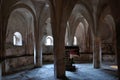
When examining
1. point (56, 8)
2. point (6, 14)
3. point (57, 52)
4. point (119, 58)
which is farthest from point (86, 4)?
point (119, 58)

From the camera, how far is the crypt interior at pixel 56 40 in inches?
336

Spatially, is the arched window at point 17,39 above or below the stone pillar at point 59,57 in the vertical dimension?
above

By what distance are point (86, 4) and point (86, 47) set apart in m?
9.40

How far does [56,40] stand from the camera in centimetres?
866

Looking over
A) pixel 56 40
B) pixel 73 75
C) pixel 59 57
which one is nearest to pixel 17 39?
pixel 56 40

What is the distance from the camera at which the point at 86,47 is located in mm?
20453

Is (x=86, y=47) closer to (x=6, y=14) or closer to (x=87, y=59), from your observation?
(x=87, y=59)

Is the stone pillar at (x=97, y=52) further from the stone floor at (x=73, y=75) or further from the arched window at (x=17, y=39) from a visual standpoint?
the arched window at (x=17, y=39)

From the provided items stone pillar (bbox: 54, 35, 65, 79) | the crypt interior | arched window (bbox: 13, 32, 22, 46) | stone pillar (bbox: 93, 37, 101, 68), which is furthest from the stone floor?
arched window (bbox: 13, 32, 22, 46)

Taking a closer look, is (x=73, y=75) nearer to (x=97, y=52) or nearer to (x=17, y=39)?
(x=97, y=52)

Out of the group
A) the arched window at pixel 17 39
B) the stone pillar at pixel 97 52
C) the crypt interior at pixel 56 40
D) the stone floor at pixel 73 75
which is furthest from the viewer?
the arched window at pixel 17 39

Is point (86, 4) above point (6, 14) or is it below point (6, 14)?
above

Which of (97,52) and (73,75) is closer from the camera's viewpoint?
(73,75)

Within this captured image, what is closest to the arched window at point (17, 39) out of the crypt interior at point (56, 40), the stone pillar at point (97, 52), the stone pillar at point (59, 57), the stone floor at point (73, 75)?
the crypt interior at point (56, 40)
